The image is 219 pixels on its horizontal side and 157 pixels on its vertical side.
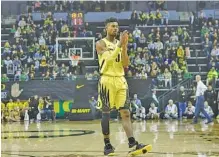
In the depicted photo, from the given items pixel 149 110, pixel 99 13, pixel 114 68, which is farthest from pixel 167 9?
pixel 114 68

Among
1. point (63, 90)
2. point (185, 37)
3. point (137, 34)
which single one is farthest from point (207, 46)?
point (63, 90)

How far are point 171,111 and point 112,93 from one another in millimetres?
13261

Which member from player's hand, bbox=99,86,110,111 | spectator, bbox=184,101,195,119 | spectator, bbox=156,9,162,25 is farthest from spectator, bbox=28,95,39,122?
player's hand, bbox=99,86,110,111

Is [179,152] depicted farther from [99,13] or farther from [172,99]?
[99,13]

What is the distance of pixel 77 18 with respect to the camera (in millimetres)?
27891

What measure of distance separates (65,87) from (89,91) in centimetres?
179

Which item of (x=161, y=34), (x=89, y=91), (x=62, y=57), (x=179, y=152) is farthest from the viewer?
(x=161, y=34)

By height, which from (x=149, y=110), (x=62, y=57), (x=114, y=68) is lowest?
(x=149, y=110)

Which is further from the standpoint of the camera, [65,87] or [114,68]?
[65,87]

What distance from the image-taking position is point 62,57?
24.1 m

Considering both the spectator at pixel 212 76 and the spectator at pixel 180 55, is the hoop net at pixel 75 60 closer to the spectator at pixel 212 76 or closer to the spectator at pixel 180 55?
the spectator at pixel 180 55

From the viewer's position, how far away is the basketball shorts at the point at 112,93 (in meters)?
6.71

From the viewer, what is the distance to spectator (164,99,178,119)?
1956 centimetres

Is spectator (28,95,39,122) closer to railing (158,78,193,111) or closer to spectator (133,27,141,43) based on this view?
railing (158,78,193,111)
